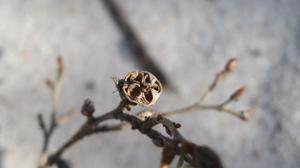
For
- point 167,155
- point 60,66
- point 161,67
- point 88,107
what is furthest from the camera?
point 161,67

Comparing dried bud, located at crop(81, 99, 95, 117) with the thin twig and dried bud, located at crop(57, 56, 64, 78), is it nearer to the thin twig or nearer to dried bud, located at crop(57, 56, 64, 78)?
dried bud, located at crop(57, 56, 64, 78)

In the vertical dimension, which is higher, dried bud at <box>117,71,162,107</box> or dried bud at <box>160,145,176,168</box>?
dried bud at <box>117,71,162,107</box>

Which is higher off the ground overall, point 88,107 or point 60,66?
point 60,66

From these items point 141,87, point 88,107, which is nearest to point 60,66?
point 88,107

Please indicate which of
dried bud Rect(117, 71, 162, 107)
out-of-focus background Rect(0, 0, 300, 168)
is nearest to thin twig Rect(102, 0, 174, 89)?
out-of-focus background Rect(0, 0, 300, 168)

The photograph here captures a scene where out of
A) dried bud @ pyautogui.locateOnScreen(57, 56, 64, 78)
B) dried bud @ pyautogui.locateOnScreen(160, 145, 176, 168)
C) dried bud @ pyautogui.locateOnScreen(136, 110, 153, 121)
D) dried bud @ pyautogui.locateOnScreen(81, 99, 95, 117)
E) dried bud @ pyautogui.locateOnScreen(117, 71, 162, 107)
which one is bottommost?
dried bud @ pyautogui.locateOnScreen(160, 145, 176, 168)

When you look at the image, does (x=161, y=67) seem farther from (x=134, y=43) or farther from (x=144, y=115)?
(x=144, y=115)

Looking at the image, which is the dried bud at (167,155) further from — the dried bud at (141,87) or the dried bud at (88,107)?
the dried bud at (88,107)

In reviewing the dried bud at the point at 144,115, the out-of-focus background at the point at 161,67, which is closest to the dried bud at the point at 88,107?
the dried bud at the point at 144,115
